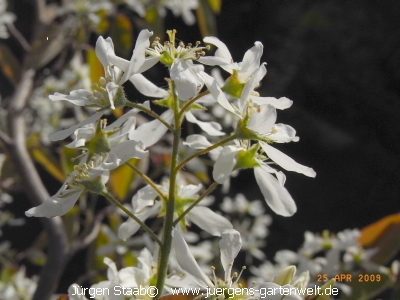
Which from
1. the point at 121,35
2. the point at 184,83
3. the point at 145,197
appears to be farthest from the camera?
the point at 121,35

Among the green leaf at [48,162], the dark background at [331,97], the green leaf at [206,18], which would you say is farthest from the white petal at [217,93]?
the dark background at [331,97]

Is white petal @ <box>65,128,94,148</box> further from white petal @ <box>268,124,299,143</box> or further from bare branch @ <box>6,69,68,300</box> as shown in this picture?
bare branch @ <box>6,69,68,300</box>

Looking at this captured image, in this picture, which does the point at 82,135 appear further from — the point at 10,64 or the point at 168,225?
the point at 10,64

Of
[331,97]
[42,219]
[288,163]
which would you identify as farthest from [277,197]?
[331,97]

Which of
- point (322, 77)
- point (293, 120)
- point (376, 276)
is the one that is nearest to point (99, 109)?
point (376, 276)

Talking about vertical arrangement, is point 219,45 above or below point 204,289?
above

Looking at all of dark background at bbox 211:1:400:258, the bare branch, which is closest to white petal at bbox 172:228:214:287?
the bare branch

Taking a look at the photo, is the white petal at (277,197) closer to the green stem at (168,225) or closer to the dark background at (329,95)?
the green stem at (168,225)

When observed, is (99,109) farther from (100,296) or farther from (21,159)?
(21,159)
